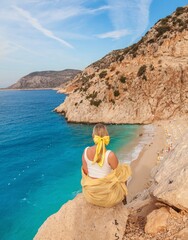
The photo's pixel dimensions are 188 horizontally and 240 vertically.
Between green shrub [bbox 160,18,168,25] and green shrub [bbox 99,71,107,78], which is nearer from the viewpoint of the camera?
green shrub [bbox 99,71,107,78]

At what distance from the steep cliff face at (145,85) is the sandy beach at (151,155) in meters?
5.57

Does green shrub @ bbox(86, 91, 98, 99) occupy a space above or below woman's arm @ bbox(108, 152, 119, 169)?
below

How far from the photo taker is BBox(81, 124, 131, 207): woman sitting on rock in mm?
6762

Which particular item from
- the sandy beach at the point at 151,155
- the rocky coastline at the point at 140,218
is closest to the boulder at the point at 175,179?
the rocky coastline at the point at 140,218

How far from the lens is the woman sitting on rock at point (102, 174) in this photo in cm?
676

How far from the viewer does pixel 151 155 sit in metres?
26.0

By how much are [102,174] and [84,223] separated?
161cm

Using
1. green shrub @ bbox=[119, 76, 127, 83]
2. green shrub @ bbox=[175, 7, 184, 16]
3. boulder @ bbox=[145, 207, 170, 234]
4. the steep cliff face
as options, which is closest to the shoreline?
the steep cliff face

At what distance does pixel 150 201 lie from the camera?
9055 millimetres

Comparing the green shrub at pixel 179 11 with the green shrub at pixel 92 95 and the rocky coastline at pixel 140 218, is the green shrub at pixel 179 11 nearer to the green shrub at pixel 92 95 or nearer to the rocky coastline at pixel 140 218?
the green shrub at pixel 92 95

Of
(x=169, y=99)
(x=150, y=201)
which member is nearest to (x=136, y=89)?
(x=169, y=99)

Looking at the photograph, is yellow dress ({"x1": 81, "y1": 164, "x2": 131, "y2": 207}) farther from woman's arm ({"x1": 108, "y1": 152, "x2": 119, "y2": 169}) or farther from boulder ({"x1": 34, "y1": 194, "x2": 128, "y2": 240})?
boulder ({"x1": 34, "y1": 194, "x2": 128, "y2": 240})

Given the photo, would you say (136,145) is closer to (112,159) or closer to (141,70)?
(141,70)

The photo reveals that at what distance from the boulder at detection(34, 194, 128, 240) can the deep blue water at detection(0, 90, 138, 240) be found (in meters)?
8.53
